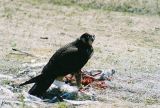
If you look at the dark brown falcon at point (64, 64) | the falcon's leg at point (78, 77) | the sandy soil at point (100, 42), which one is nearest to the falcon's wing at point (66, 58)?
the dark brown falcon at point (64, 64)

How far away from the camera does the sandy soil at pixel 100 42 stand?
36.6 feet

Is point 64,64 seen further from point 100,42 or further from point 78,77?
point 100,42

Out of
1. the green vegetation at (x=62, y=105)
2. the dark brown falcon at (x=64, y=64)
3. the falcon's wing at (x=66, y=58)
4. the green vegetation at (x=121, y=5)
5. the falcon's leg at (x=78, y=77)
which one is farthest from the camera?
the green vegetation at (x=121, y=5)

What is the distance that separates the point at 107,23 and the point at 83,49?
8.00 metres

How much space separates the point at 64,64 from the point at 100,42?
5.67m

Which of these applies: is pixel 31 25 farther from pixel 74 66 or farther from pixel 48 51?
pixel 74 66

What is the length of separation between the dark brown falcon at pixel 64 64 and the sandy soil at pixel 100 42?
1.34 ft

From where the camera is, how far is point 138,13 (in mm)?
20078

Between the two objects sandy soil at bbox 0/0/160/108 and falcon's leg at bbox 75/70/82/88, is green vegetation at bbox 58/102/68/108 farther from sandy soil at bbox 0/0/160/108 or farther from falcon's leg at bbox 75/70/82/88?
falcon's leg at bbox 75/70/82/88

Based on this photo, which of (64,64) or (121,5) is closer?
(64,64)

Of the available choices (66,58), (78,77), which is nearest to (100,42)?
(78,77)

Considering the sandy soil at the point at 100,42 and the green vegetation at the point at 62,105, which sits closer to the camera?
the green vegetation at the point at 62,105

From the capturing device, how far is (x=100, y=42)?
1602cm

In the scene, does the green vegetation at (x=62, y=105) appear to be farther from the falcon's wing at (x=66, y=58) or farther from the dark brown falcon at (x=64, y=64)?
the falcon's wing at (x=66, y=58)
